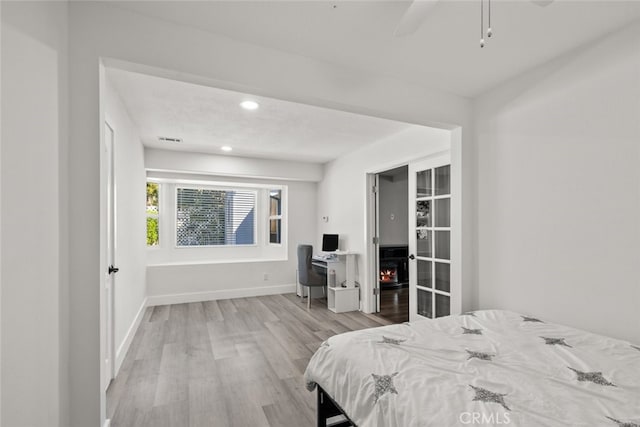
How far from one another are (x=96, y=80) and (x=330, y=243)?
394cm

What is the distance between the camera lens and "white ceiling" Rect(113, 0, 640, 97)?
168cm

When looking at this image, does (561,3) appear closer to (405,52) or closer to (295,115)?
(405,52)

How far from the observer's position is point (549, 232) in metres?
2.22

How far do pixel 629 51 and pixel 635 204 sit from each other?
2.99ft

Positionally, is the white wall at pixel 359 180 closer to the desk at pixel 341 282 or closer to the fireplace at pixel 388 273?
the desk at pixel 341 282

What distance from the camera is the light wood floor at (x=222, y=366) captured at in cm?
210

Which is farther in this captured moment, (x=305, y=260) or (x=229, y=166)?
(x=229, y=166)

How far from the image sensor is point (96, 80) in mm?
1654

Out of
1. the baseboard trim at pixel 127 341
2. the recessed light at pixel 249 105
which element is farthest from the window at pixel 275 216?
the recessed light at pixel 249 105

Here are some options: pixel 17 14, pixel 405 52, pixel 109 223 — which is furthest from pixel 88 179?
pixel 405 52

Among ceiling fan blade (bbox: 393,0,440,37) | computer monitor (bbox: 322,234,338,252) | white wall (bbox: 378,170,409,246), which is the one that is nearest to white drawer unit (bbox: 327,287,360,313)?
computer monitor (bbox: 322,234,338,252)

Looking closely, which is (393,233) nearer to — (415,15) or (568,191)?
(568,191)

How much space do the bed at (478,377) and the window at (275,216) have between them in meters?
4.37

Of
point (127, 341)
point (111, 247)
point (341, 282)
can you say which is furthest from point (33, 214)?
point (341, 282)
